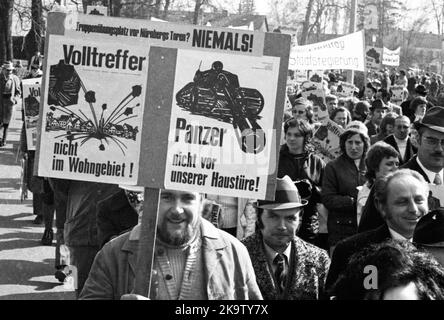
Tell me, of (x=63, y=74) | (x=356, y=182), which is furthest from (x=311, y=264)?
(x=356, y=182)

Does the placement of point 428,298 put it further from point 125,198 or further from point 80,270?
point 80,270

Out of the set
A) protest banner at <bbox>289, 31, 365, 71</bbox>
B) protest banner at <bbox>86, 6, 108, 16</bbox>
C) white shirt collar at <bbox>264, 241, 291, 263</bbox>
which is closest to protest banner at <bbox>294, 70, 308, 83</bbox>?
protest banner at <bbox>289, 31, 365, 71</bbox>

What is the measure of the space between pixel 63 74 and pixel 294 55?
11.7 meters

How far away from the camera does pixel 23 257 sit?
9117 mm

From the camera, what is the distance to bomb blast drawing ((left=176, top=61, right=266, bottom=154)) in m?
3.38

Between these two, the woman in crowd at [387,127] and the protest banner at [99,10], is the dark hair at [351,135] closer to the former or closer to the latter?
the woman in crowd at [387,127]

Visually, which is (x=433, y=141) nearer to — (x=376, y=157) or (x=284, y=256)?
(x=376, y=157)

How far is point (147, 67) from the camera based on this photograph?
11.2ft

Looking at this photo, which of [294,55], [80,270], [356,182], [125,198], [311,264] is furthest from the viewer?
[294,55]

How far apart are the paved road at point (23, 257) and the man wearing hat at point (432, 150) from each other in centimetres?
340

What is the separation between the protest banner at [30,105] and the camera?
930cm

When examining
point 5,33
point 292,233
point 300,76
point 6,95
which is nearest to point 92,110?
point 292,233

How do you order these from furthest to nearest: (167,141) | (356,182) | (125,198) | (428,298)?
1. (356,182)
2. (125,198)
3. (167,141)
4. (428,298)

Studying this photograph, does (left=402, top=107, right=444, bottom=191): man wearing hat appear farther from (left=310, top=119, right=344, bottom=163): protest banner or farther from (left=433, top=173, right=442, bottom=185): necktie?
(left=310, top=119, right=344, bottom=163): protest banner
